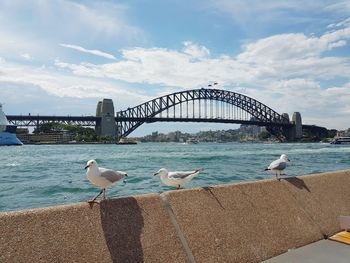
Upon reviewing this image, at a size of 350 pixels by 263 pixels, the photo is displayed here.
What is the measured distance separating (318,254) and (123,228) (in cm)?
140

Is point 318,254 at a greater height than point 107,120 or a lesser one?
lesser

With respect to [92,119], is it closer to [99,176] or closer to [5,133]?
[5,133]

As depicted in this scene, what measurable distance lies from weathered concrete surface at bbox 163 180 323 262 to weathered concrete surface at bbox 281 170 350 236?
128mm

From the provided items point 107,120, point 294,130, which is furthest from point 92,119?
point 294,130

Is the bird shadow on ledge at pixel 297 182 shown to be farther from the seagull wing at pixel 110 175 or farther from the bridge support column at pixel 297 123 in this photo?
the bridge support column at pixel 297 123

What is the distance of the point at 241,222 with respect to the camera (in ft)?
9.61

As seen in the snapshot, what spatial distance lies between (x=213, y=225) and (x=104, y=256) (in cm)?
89

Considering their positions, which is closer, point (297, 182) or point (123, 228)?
point (123, 228)

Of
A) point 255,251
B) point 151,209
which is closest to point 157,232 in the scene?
point 151,209

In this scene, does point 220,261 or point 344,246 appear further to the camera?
point 344,246

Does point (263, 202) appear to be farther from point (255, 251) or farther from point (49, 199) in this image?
point (49, 199)

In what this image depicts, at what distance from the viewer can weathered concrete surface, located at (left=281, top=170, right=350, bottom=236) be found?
3.46 metres

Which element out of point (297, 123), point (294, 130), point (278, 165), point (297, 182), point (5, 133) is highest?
point (297, 123)

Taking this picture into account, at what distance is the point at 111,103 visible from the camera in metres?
94.9
